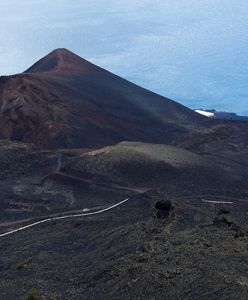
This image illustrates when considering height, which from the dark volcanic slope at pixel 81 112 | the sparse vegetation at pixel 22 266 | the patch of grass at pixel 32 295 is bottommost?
the sparse vegetation at pixel 22 266

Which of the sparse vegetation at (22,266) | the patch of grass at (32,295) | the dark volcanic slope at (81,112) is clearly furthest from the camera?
the dark volcanic slope at (81,112)

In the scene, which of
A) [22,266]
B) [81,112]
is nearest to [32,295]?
[22,266]

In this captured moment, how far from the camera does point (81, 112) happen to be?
44719 mm

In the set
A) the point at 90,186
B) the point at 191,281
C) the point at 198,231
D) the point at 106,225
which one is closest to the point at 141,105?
the point at 90,186

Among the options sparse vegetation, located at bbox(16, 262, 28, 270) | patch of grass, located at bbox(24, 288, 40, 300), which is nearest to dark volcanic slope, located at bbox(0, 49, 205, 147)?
sparse vegetation, located at bbox(16, 262, 28, 270)

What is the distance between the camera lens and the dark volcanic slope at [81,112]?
42.8 meters

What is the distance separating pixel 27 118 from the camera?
43.1 m

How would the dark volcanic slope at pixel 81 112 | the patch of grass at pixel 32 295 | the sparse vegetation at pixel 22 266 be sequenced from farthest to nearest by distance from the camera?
the dark volcanic slope at pixel 81 112 < the sparse vegetation at pixel 22 266 < the patch of grass at pixel 32 295

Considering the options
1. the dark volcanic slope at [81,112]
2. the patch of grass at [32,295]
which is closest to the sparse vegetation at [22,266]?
the patch of grass at [32,295]

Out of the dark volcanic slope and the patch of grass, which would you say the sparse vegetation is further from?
the dark volcanic slope

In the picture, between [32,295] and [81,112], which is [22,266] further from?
[81,112]

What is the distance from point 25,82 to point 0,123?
3.10 metres

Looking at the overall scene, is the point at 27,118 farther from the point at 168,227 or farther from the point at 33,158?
the point at 168,227

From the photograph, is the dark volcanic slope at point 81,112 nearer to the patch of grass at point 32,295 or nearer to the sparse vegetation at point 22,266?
the sparse vegetation at point 22,266
